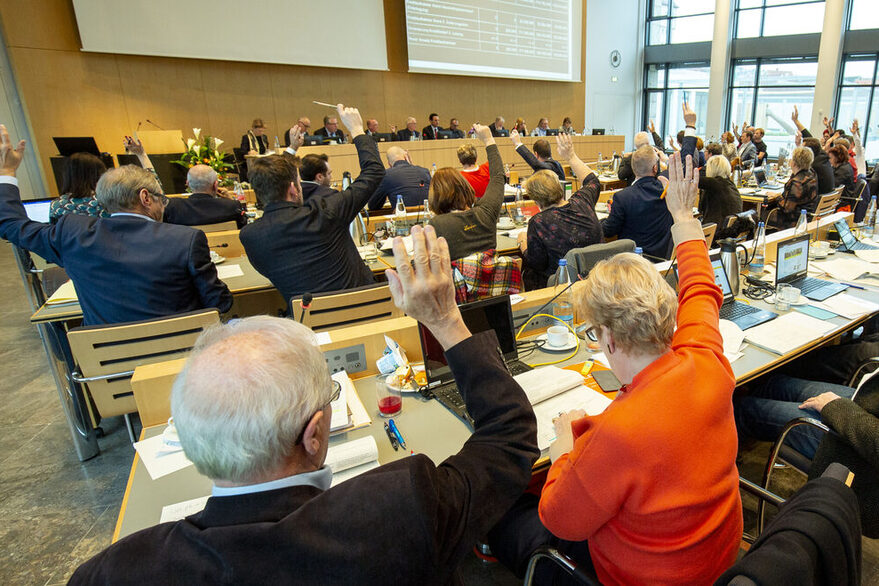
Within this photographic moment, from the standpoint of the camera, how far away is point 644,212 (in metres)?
4.07

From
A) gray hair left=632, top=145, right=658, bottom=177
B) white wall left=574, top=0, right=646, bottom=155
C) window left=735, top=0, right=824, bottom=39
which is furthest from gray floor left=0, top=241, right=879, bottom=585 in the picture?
white wall left=574, top=0, right=646, bottom=155

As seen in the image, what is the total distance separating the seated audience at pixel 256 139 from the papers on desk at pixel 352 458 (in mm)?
8113

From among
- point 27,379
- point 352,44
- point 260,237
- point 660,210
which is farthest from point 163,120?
point 660,210

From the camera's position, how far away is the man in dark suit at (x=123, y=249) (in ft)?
7.85

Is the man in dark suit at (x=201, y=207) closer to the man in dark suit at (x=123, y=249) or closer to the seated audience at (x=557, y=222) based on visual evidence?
the man in dark suit at (x=123, y=249)

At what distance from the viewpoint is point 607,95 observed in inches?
572

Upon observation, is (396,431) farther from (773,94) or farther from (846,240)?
(773,94)

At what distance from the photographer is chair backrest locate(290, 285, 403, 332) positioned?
239 centimetres

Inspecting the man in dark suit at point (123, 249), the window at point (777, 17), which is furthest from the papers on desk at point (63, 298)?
the window at point (777, 17)

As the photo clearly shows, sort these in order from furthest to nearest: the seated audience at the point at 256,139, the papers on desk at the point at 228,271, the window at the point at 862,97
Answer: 1. the window at the point at 862,97
2. the seated audience at the point at 256,139
3. the papers on desk at the point at 228,271

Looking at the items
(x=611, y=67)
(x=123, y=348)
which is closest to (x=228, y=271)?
(x=123, y=348)

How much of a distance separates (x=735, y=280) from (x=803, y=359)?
1.78 ft

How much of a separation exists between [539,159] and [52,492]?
5.63 meters

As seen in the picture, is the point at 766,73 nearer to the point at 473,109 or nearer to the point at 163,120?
the point at 473,109
